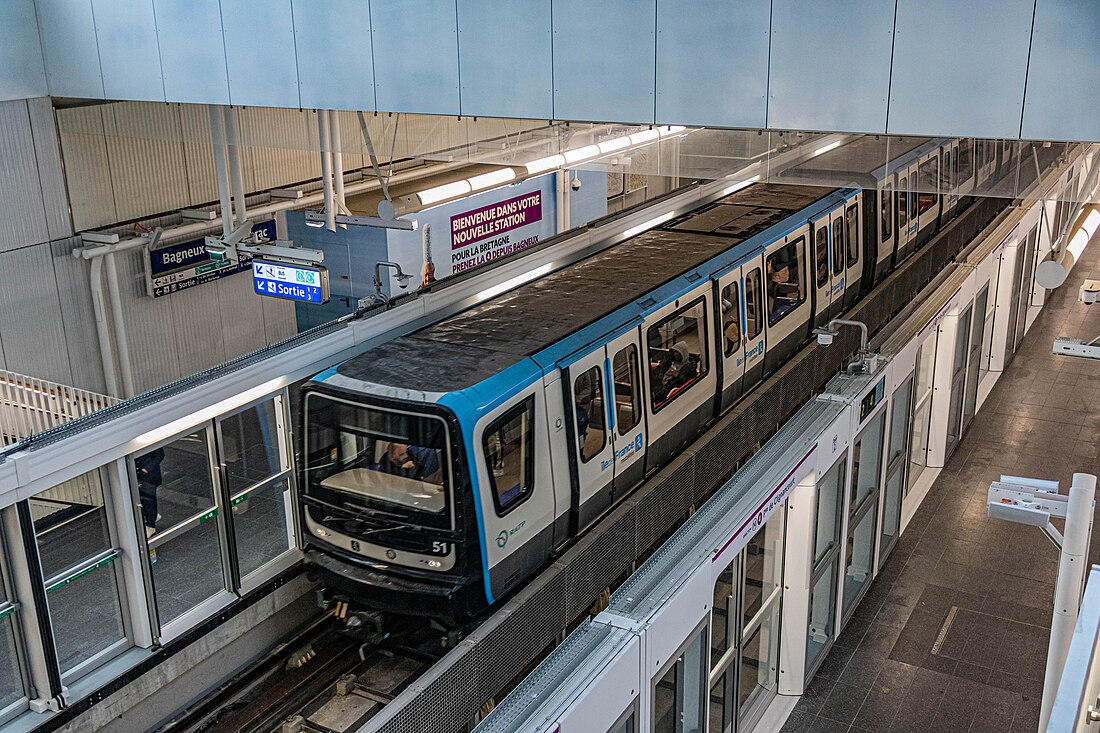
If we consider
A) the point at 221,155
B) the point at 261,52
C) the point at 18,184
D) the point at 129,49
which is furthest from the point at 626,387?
the point at 18,184

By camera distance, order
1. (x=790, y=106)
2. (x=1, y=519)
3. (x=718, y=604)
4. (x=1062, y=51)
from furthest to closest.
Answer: (x=790, y=106) < (x=718, y=604) < (x=1062, y=51) < (x=1, y=519)

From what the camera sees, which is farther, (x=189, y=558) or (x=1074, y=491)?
(x=189, y=558)

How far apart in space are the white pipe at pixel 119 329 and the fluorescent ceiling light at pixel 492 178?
13.9ft

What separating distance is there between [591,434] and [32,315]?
7.29m

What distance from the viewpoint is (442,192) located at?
11.9m

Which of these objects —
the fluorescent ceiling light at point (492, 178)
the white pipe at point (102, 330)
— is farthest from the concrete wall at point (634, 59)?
the fluorescent ceiling light at point (492, 178)

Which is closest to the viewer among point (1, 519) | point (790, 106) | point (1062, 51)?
point (1, 519)

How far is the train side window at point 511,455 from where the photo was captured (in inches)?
250

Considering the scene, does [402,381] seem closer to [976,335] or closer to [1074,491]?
[1074,491]

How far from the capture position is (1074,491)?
553 cm

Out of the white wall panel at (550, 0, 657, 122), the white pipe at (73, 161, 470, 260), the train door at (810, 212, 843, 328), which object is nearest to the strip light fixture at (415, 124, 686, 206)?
the white pipe at (73, 161, 470, 260)

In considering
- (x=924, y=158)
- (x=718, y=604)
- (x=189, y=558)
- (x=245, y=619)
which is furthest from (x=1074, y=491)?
(x=189, y=558)

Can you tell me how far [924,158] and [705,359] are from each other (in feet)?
8.73

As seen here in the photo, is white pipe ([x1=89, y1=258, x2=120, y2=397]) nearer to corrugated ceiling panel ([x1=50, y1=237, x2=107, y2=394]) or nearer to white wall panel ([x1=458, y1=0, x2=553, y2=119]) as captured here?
corrugated ceiling panel ([x1=50, y1=237, x2=107, y2=394])
